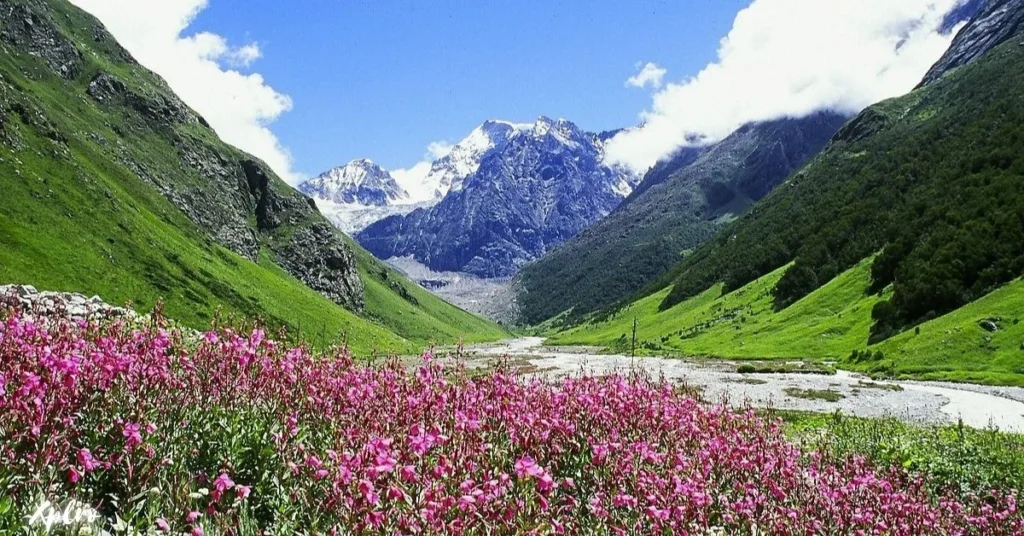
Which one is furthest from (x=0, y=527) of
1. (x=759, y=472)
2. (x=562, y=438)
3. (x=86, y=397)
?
(x=759, y=472)

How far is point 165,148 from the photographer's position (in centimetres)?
15725

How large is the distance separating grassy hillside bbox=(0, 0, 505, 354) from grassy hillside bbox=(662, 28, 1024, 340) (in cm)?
6720

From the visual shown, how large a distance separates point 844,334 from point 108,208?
353ft

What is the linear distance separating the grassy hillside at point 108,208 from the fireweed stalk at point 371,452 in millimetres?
18034

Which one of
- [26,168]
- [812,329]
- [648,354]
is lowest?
[648,354]

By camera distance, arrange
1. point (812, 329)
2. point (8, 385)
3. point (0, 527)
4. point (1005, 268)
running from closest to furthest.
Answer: point (0, 527) < point (8, 385) < point (1005, 268) < point (812, 329)

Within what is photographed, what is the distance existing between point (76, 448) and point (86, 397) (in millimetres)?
557

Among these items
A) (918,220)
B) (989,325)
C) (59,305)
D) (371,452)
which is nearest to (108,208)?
(59,305)

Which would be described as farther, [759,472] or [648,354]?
[648,354]

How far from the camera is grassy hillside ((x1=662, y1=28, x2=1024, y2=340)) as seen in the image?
6962cm

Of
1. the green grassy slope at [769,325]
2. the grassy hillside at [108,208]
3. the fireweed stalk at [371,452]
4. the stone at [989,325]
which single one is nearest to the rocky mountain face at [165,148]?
the grassy hillside at [108,208]

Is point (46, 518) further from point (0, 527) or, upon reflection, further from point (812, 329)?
point (812, 329)

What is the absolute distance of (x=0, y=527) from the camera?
4.67 m

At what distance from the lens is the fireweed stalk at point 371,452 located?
5145 millimetres
